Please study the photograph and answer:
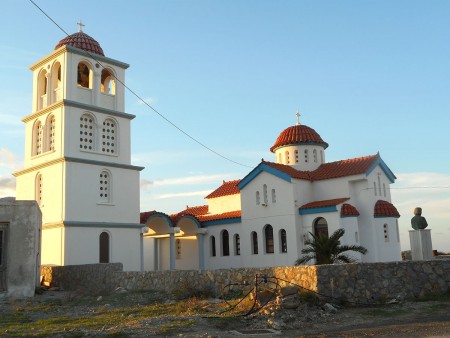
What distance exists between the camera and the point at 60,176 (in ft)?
82.5

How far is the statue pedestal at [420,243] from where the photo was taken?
18891 millimetres

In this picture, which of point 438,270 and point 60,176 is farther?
point 60,176

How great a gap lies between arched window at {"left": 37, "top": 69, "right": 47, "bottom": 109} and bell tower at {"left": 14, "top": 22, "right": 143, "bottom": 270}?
6 centimetres

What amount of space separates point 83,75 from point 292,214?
47.7 ft

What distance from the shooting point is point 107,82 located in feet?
96.6

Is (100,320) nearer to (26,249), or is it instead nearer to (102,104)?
(26,249)

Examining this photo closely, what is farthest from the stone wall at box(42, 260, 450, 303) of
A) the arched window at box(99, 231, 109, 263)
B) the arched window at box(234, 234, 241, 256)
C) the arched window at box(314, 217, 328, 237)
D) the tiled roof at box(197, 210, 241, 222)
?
the tiled roof at box(197, 210, 241, 222)

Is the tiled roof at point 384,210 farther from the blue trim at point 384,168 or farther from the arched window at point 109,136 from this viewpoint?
the arched window at point 109,136

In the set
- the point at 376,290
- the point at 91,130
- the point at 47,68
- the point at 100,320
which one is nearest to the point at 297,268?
the point at 376,290

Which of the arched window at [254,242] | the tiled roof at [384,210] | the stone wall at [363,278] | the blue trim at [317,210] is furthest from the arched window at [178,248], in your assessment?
the stone wall at [363,278]

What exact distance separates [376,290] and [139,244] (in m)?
16.8

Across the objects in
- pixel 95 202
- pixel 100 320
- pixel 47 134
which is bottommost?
pixel 100 320

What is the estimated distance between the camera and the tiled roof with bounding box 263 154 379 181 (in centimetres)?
2788

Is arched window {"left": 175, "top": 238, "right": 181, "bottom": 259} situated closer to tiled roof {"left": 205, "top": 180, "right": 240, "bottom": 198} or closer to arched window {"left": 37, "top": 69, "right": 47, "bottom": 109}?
tiled roof {"left": 205, "top": 180, "right": 240, "bottom": 198}
